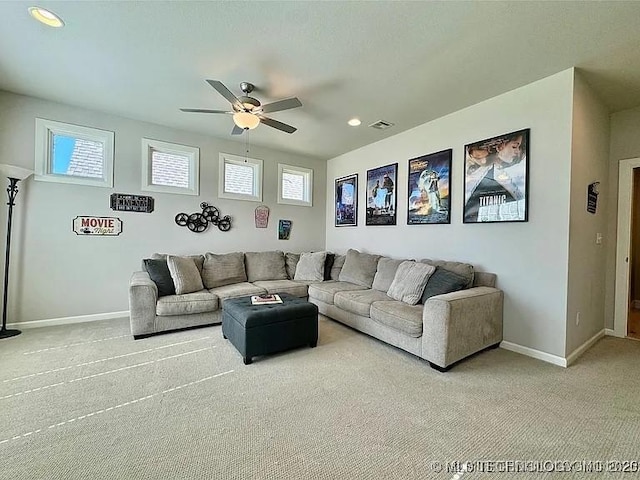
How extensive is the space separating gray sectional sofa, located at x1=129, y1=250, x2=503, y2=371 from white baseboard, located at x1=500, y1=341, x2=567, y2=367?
0.39 feet

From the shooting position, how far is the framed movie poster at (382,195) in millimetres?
4443

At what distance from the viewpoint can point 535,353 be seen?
282cm

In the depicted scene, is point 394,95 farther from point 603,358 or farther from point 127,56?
point 603,358

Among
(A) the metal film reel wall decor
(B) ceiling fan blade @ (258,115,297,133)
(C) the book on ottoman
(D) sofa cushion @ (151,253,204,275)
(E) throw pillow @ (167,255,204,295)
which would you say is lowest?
(C) the book on ottoman

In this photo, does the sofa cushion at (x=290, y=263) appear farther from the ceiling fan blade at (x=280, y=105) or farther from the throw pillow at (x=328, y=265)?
the ceiling fan blade at (x=280, y=105)

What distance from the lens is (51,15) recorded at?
6.81 feet

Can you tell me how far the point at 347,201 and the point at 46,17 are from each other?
4.28 meters

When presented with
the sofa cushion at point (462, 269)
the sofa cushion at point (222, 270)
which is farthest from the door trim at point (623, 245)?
the sofa cushion at point (222, 270)

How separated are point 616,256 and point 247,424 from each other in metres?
4.46

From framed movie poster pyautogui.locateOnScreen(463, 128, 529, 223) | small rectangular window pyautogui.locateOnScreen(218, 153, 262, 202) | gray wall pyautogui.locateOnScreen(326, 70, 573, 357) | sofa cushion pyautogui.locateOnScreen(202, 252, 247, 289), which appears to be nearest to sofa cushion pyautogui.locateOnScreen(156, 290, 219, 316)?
sofa cushion pyautogui.locateOnScreen(202, 252, 247, 289)

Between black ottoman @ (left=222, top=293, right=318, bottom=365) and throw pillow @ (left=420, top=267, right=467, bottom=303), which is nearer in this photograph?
black ottoman @ (left=222, top=293, right=318, bottom=365)

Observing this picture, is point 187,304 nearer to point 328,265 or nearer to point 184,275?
point 184,275

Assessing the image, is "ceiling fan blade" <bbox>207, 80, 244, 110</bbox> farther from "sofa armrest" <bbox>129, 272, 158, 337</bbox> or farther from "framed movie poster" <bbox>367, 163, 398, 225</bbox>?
"framed movie poster" <bbox>367, 163, 398, 225</bbox>

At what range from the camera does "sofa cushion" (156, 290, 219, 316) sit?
3301 mm
